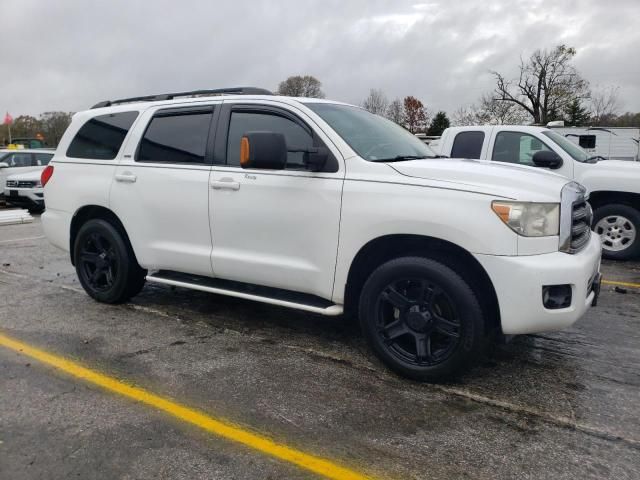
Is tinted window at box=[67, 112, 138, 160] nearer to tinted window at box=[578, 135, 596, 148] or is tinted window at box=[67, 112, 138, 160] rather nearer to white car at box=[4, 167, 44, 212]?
white car at box=[4, 167, 44, 212]

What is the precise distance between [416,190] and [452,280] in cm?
60

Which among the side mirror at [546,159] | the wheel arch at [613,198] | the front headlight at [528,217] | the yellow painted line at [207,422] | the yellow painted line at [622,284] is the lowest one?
the yellow painted line at [207,422]

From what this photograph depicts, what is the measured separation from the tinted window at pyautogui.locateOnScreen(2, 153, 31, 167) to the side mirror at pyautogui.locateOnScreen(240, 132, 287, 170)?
585 inches

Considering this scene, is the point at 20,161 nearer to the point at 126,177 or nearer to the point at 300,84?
the point at 126,177

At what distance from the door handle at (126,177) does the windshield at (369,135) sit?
69.1 inches

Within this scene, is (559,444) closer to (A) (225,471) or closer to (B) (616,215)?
(A) (225,471)

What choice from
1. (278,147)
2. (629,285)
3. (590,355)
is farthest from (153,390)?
(629,285)

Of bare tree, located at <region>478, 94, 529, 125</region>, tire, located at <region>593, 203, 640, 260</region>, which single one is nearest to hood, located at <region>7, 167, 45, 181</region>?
tire, located at <region>593, 203, 640, 260</region>

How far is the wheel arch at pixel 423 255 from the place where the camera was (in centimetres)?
337

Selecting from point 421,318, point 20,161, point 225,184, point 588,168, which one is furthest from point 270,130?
point 20,161

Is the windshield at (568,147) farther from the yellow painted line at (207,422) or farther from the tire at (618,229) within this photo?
the yellow painted line at (207,422)

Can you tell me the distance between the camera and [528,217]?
3.19 metres

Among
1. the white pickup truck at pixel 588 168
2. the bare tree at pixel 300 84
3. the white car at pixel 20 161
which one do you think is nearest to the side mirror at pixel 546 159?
the white pickup truck at pixel 588 168

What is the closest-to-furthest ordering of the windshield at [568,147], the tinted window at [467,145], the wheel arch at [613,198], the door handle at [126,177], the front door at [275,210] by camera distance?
the front door at [275,210] < the door handle at [126,177] < the wheel arch at [613,198] < the windshield at [568,147] < the tinted window at [467,145]
